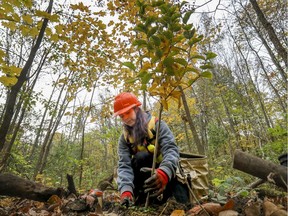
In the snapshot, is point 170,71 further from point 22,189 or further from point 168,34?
point 22,189

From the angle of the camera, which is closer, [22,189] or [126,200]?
[126,200]

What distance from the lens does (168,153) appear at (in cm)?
216

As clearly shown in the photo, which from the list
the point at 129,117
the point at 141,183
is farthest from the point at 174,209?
the point at 129,117

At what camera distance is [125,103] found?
2273 mm

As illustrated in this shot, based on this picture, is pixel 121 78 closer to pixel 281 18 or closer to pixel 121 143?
pixel 121 143

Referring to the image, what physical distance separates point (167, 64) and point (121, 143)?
1313 millimetres

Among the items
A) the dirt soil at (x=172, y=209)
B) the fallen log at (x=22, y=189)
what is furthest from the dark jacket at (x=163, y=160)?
the fallen log at (x=22, y=189)

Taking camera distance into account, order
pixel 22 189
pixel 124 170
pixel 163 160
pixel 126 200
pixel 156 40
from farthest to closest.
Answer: pixel 124 170 → pixel 22 189 → pixel 163 160 → pixel 126 200 → pixel 156 40

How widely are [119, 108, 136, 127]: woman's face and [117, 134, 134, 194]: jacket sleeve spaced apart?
324 mm

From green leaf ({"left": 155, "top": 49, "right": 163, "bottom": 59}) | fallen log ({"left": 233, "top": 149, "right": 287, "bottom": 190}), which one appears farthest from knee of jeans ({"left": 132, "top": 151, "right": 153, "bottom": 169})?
fallen log ({"left": 233, "top": 149, "right": 287, "bottom": 190})

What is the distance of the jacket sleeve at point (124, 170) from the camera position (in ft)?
7.38

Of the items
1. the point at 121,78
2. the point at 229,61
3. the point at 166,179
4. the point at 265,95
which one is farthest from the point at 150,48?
the point at 265,95

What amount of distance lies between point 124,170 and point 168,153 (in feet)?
1.77

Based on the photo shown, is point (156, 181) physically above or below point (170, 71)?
below
